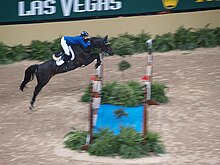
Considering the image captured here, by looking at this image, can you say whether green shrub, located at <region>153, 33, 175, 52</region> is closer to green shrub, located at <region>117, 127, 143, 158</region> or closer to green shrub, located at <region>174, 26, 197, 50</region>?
green shrub, located at <region>174, 26, 197, 50</region>

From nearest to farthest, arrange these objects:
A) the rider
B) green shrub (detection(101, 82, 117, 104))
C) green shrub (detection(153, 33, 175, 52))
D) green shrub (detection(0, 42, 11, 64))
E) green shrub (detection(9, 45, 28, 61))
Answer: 1. green shrub (detection(101, 82, 117, 104))
2. the rider
3. green shrub (detection(0, 42, 11, 64))
4. green shrub (detection(9, 45, 28, 61))
5. green shrub (detection(153, 33, 175, 52))

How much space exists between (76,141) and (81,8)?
27.8ft

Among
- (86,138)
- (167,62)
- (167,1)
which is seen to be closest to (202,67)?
(167,62)

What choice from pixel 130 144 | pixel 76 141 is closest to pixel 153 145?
pixel 130 144

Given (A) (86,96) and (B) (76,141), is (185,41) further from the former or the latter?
(B) (76,141)

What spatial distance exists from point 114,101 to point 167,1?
278 inches

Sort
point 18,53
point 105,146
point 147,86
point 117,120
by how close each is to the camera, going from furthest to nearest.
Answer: point 18,53
point 147,86
point 117,120
point 105,146

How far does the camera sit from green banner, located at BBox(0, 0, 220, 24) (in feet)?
60.2

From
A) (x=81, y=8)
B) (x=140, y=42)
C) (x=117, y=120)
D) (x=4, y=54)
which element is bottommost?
(x=117, y=120)

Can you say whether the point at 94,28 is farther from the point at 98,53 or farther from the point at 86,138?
the point at 86,138

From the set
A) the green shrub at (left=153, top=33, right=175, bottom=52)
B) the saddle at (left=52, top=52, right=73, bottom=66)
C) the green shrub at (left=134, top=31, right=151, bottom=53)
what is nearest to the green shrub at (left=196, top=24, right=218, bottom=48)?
the green shrub at (left=153, top=33, right=175, bottom=52)

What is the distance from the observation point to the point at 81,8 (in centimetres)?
1855

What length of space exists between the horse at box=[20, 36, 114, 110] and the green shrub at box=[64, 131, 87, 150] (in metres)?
2.56

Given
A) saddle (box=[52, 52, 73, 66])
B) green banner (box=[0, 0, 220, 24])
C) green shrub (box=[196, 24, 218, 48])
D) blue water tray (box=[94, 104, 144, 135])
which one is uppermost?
green banner (box=[0, 0, 220, 24])
